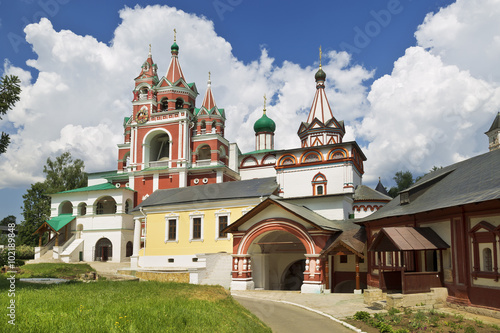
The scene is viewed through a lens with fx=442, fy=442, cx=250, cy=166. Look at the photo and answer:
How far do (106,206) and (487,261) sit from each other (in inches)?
1551

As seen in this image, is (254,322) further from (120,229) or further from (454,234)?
(120,229)

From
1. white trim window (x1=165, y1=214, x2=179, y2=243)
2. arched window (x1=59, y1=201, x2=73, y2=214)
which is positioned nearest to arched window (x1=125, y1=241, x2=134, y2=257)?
arched window (x1=59, y1=201, x2=73, y2=214)

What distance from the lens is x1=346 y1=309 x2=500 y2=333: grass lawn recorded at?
37.3ft

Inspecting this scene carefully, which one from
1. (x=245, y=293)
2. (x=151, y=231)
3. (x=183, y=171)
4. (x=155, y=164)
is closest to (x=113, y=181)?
(x=155, y=164)

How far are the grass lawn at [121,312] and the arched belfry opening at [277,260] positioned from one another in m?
11.2

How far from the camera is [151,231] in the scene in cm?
3186

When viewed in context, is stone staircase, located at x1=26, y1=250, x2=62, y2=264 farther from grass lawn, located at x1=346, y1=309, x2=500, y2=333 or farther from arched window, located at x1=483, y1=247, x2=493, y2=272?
arched window, located at x1=483, y1=247, x2=493, y2=272

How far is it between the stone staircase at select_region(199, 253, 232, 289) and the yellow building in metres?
3.44

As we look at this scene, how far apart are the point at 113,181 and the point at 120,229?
8.61 m

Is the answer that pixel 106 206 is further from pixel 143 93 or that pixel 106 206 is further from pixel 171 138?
pixel 143 93

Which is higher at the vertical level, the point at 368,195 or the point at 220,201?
the point at 368,195

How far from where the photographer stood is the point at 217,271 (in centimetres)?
2452

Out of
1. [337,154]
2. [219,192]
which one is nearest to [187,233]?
[219,192]

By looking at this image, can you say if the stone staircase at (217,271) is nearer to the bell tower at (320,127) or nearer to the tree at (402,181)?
the bell tower at (320,127)
